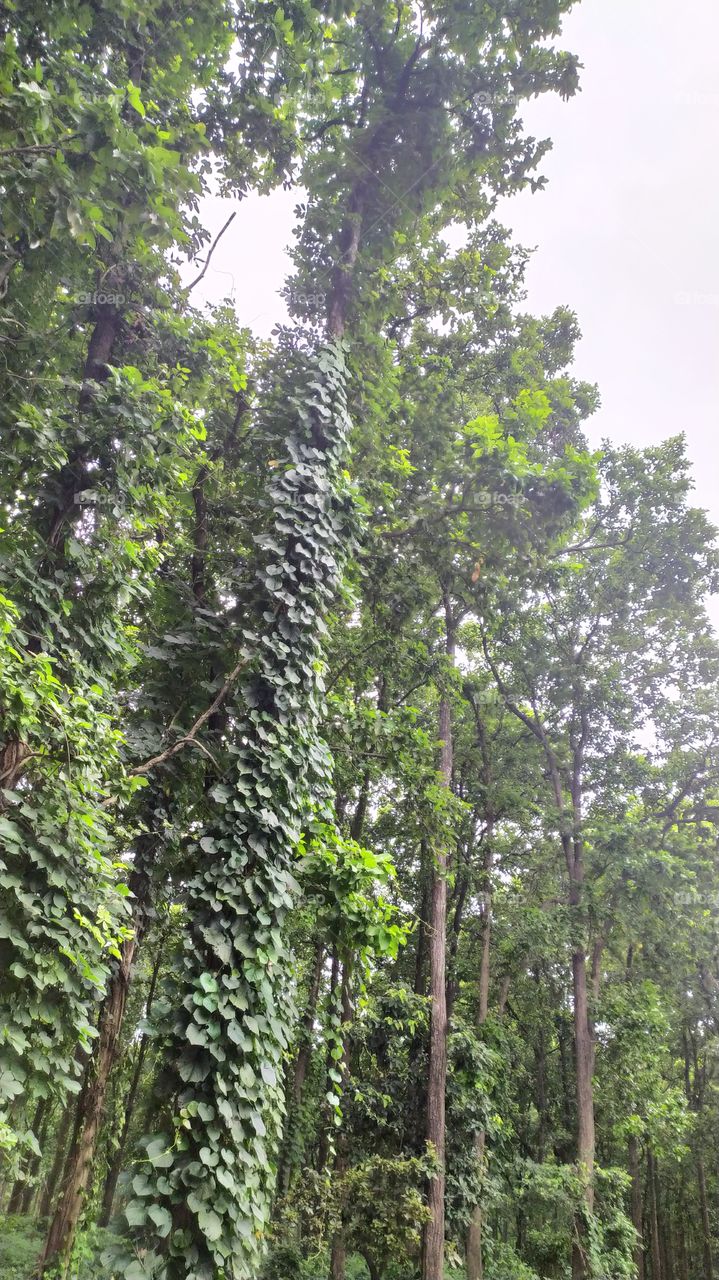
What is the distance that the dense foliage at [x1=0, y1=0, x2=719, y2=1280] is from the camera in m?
3.49

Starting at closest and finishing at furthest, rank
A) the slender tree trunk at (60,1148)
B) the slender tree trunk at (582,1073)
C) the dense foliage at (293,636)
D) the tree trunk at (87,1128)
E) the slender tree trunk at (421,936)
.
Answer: the dense foliage at (293,636), the tree trunk at (87,1128), the slender tree trunk at (60,1148), the slender tree trunk at (582,1073), the slender tree trunk at (421,936)

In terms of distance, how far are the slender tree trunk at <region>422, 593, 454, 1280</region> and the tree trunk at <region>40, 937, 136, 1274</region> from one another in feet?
11.1

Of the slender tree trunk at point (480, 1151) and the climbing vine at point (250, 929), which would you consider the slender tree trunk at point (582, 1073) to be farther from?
the climbing vine at point (250, 929)

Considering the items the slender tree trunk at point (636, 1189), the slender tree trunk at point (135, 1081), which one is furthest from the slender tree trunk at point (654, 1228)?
the slender tree trunk at point (135, 1081)

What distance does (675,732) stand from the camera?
39.2ft

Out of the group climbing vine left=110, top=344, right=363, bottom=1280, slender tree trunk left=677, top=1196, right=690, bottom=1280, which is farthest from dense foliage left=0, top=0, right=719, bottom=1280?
slender tree trunk left=677, top=1196, right=690, bottom=1280

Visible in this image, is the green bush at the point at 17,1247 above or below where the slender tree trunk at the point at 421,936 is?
below

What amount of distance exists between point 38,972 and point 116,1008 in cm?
203

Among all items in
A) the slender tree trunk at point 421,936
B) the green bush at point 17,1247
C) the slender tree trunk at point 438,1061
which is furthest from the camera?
the slender tree trunk at point 421,936

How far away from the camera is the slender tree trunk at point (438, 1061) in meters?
7.61

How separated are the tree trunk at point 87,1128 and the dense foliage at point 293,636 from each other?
0.14ft

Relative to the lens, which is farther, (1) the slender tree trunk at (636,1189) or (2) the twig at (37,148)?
(1) the slender tree trunk at (636,1189)

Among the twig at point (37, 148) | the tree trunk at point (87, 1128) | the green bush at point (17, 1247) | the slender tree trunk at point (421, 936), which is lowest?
the green bush at point (17, 1247)

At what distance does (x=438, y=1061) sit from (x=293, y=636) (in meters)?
7.01
